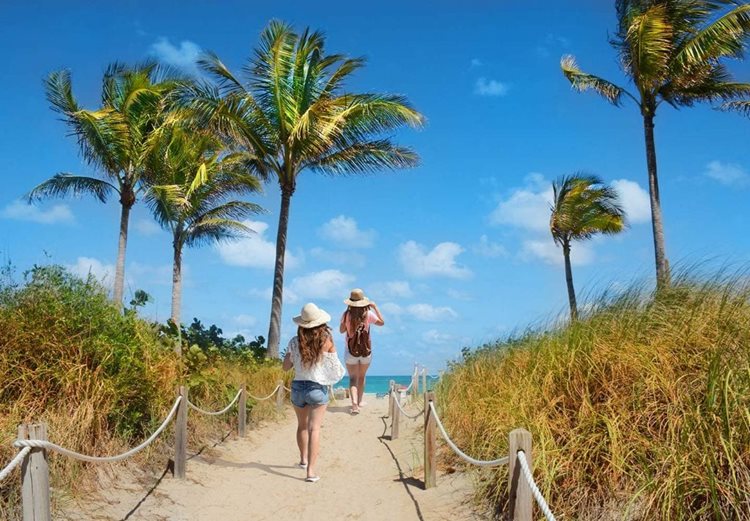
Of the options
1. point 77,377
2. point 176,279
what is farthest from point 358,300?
point 176,279

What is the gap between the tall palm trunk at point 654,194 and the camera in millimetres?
19750

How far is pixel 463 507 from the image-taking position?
20.9 ft

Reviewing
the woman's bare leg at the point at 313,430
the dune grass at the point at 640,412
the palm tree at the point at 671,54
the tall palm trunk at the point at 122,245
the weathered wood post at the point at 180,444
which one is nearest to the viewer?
the dune grass at the point at 640,412

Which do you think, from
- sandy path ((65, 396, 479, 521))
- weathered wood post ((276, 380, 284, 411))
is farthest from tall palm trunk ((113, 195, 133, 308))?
sandy path ((65, 396, 479, 521))

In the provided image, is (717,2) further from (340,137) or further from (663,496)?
(663,496)

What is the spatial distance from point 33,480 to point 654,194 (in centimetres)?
1920

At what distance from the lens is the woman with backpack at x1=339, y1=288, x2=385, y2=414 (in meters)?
11.4

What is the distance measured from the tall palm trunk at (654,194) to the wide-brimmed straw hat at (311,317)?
1445cm

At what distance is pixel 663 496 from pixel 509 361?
13.0ft

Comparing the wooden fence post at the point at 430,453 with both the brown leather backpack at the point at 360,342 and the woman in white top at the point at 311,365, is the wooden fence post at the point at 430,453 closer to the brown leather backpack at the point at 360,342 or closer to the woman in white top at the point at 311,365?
the woman in white top at the point at 311,365

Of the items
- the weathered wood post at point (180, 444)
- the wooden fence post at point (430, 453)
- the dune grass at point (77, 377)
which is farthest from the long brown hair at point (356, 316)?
the weathered wood post at point (180, 444)

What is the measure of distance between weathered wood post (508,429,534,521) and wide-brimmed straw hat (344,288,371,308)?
6.80m

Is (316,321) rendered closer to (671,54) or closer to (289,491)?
(289,491)

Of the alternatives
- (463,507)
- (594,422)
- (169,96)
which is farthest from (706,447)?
(169,96)
